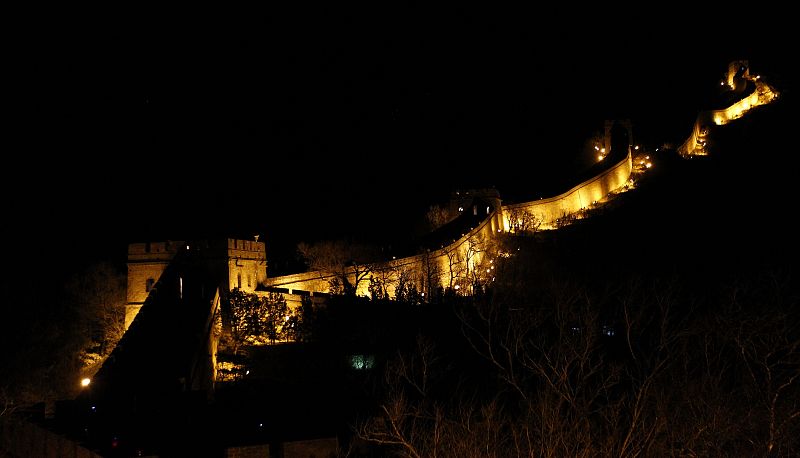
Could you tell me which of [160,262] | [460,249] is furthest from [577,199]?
[160,262]

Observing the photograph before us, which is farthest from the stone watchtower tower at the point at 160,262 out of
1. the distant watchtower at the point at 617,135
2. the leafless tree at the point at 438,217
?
the distant watchtower at the point at 617,135

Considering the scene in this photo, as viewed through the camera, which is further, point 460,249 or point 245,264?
point 460,249

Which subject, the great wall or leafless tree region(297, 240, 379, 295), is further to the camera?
leafless tree region(297, 240, 379, 295)

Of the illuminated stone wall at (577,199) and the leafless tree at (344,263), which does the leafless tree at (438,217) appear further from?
the leafless tree at (344,263)

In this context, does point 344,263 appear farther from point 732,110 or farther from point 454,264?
point 732,110

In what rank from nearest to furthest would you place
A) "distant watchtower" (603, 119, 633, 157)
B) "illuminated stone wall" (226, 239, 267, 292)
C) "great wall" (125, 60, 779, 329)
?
"great wall" (125, 60, 779, 329), "illuminated stone wall" (226, 239, 267, 292), "distant watchtower" (603, 119, 633, 157)

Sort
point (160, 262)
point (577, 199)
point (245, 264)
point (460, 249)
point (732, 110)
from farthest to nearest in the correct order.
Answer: point (732, 110), point (577, 199), point (460, 249), point (245, 264), point (160, 262)

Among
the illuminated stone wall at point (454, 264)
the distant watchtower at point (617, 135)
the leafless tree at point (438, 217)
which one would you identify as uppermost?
the distant watchtower at point (617, 135)

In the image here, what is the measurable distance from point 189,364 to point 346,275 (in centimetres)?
1567

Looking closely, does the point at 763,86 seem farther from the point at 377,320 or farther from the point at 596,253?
the point at 377,320

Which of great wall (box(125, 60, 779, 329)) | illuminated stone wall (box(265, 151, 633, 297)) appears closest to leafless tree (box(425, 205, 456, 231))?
great wall (box(125, 60, 779, 329))

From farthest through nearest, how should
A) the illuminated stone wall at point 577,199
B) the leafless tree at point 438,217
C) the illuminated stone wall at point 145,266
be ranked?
the leafless tree at point 438,217, the illuminated stone wall at point 577,199, the illuminated stone wall at point 145,266

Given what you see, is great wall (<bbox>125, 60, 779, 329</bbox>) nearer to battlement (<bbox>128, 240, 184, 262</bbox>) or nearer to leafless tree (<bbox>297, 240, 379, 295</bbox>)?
battlement (<bbox>128, 240, 184, 262</bbox>)

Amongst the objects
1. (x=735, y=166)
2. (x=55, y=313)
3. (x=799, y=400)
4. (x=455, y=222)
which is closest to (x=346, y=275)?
(x=455, y=222)
